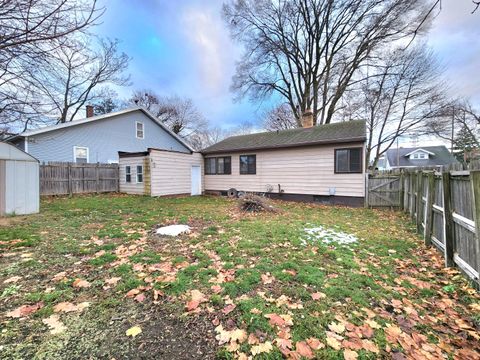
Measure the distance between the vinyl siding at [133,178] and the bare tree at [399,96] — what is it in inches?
698

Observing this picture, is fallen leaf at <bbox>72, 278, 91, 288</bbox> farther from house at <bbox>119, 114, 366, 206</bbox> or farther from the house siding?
the house siding

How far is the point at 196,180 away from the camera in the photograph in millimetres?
16047

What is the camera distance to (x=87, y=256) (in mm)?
4043

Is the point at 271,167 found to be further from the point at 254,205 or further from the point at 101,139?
the point at 101,139

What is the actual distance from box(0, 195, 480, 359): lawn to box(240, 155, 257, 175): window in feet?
30.3

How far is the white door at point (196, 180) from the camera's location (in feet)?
51.9

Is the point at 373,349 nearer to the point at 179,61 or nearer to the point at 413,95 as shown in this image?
the point at 179,61

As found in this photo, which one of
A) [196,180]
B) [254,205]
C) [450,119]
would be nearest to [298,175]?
[254,205]

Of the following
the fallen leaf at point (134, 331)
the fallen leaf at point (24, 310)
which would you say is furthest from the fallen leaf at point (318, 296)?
the fallen leaf at point (24, 310)

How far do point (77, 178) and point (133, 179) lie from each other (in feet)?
10.3

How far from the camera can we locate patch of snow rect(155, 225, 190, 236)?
5572 millimetres

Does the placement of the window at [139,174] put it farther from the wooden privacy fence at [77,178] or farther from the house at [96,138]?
the house at [96,138]

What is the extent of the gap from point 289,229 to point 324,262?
215cm

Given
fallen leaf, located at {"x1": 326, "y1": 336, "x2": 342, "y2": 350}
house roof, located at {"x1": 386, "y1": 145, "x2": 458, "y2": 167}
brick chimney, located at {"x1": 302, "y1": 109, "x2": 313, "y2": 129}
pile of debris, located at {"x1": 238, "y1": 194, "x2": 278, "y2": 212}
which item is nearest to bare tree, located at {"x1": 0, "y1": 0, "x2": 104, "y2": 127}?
fallen leaf, located at {"x1": 326, "y1": 336, "x2": 342, "y2": 350}
